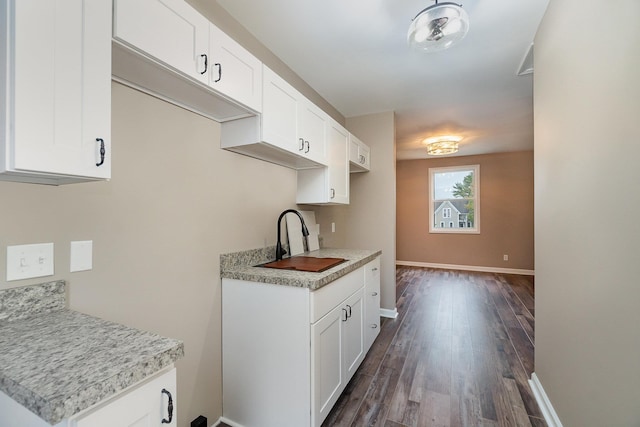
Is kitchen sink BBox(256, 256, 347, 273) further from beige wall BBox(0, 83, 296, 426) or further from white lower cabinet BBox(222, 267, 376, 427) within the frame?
beige wall BBox(0, 83, 296, 426)

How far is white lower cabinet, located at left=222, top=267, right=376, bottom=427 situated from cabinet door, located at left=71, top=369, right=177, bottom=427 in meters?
0.82

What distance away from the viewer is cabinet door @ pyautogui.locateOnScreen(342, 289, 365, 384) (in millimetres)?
1999

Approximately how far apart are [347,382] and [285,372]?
0.68m

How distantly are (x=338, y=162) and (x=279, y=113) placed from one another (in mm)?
962

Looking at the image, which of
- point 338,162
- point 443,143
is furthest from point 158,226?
point 443,143

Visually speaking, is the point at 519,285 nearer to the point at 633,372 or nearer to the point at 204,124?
the point at 633,372

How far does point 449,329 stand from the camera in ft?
10.2

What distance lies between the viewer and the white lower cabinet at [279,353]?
154 cm

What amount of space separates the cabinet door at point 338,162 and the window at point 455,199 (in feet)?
14.5

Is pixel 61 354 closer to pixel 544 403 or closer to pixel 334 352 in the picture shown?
pixel 334 352

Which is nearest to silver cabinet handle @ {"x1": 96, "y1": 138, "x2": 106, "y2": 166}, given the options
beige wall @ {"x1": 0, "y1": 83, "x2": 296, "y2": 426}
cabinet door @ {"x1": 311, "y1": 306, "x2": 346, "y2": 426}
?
beige wall @ {"x1": 0, "y1": 83, "x2": 296, "y2": 426}

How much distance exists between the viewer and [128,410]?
693mm

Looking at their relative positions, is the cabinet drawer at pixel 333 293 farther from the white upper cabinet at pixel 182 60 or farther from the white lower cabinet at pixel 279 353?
the white upper cabinet at pixel 182 60

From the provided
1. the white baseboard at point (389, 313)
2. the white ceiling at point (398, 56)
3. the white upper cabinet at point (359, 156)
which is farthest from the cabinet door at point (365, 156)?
the white baseboard at point (389, 313)
